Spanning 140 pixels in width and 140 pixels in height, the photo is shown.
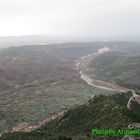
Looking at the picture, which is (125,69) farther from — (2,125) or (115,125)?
(115,125)

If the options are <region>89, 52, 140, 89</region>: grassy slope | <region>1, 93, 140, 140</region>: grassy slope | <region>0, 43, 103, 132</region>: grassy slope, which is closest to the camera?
<region>1, 93, 140, 140</region>: grassy slope

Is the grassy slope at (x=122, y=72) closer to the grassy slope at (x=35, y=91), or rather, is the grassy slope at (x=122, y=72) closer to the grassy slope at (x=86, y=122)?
the grassy slope at (x=35, y=91)

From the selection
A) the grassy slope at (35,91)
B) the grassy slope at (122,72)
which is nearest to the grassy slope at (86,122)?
the grassy slope at (35,91)

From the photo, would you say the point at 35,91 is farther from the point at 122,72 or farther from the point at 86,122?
the point at 86,122

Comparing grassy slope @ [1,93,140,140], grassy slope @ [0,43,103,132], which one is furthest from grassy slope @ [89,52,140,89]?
grassy slope @ [1,93,140,140]

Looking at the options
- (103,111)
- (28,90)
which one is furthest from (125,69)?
(103,111)

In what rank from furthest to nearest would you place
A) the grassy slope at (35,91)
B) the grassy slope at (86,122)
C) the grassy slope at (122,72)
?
1. the grassy slope at (122,72)
2. the grassy slope at (35,91)
3. the grassy slope at (86,122)

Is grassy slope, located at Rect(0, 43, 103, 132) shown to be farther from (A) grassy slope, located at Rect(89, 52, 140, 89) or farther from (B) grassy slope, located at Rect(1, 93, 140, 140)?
(B) grassy slope, located at Rect(1, 93, 140, 140)

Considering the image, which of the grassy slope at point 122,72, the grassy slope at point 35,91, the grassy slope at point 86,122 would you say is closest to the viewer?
the grassy slope at point 86,122

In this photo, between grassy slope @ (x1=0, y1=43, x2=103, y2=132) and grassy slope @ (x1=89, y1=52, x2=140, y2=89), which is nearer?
grassy slope @ (x1=0, y1=43, x2=103, y2=132)

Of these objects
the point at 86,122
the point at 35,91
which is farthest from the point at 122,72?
the point at 86,122

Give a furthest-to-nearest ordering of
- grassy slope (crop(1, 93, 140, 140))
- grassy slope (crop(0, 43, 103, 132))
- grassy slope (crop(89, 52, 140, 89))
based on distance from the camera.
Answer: grassy slope (crop(89, 52, 140, 89)), grassy slope (crop(0, 43, 103, 132)), grassy slope (crop(1, 93, 140, 140))
